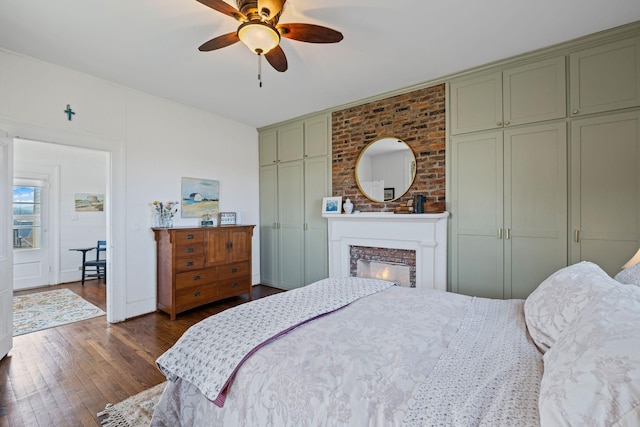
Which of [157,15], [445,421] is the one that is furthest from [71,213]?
[445,421]

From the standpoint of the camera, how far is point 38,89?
9.80 feet

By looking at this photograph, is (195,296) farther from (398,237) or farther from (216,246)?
(398,237)

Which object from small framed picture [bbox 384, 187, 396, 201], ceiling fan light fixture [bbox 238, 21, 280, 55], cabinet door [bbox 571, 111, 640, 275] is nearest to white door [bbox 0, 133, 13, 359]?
ceiling fan light fixture [bbox 238, 21, 280, 55]

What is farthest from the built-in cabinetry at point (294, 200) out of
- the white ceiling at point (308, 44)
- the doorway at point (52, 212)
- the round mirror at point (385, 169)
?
the doorway at point (52, 212)

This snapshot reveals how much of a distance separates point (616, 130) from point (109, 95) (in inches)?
197

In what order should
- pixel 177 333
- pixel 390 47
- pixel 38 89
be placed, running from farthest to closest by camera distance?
pixel 177 333, pixel 38 89, pixel 390 47

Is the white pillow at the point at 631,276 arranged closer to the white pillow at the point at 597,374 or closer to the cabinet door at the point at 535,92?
the white pillow at the point at 597,374

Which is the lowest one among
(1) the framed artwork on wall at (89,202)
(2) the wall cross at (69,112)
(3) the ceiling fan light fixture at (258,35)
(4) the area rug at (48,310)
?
(4) the area rug at (48,310)

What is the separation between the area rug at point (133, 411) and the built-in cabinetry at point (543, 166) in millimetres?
2941

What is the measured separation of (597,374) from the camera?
0.74 metres

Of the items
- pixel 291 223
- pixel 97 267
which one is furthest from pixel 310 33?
pixel 97 267

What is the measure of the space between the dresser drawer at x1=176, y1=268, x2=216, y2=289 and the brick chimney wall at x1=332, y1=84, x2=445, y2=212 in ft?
6.65

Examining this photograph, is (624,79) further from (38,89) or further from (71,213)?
(71,213)

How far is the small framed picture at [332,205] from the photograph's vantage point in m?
4.16
